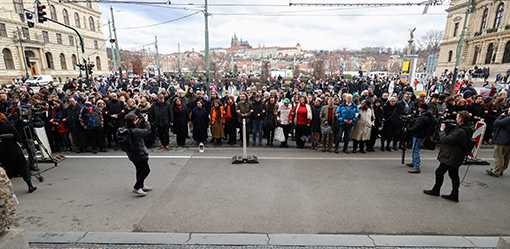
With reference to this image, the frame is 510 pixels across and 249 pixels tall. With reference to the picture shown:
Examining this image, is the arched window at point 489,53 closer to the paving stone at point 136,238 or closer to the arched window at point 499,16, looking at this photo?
the arched window at point 499,16

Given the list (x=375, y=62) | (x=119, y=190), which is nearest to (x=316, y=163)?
(x=119, y=190)

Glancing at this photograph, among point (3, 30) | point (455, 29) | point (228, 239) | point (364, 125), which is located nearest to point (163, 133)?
point (228, 239)

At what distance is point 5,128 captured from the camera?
192 inches

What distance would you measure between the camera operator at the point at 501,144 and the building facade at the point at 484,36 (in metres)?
37.2

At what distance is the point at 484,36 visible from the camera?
42.0 m

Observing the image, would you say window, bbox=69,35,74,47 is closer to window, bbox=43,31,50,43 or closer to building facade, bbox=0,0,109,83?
building facade, bbox=0,0,109,83

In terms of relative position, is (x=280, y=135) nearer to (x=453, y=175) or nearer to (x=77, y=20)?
(x=453, y=175)

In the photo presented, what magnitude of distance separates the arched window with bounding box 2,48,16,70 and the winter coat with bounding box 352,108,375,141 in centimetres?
5512

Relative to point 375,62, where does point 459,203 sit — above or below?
below

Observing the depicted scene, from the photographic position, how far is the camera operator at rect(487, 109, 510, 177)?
561 cm

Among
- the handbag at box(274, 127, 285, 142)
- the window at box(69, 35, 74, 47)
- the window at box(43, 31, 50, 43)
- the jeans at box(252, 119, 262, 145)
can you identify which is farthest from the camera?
the window at box(69, 35, 74, 47)

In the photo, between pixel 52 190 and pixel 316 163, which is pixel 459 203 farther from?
pixel 52 190

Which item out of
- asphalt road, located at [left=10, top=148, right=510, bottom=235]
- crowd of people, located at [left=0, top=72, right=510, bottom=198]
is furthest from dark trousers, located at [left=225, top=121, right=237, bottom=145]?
asphalt road, located at [left=10, top=148, right=510, bottom=235]

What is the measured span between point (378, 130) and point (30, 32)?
5919 cm
